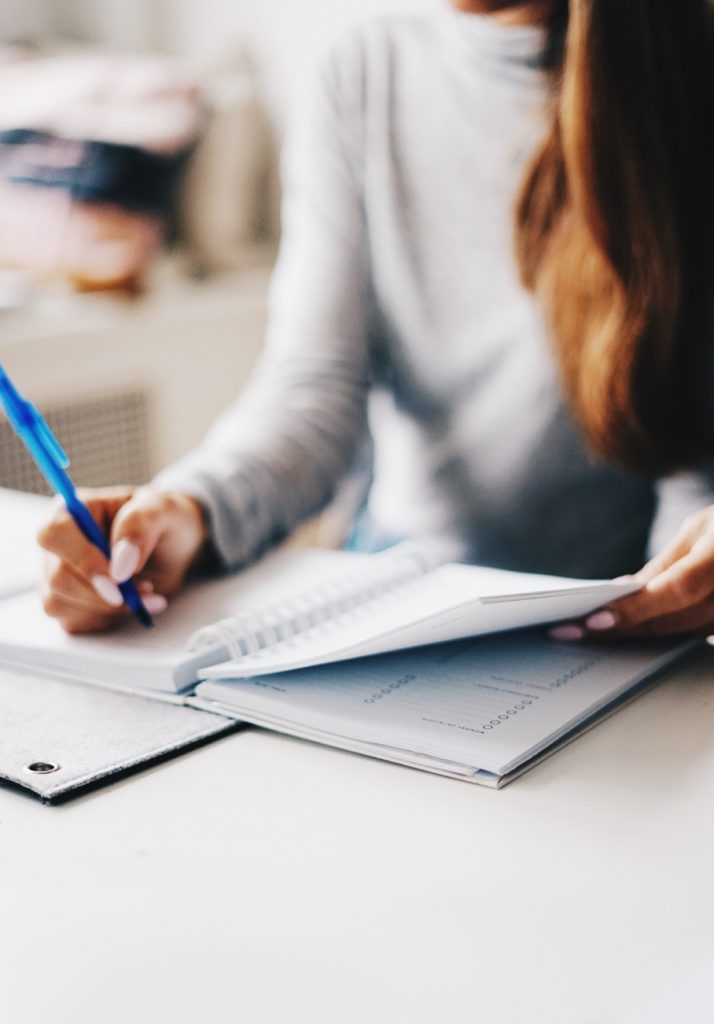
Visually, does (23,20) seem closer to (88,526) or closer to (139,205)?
A: (139,205)

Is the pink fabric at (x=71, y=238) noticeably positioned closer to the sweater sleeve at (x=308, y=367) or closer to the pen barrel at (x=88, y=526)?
the sweater sleeve at (x=308, y=367)

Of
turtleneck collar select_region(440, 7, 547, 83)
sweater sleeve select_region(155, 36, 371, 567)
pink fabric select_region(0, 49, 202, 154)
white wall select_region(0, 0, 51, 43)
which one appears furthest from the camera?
white wall select_region(0, 0, 51, 43)

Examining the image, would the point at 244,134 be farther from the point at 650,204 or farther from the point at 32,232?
the point at 650,204

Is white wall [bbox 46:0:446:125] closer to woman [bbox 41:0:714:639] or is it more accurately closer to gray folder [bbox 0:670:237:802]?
woman [bbox 41:0:714:639]

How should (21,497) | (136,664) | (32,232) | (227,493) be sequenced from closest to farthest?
(136,664), (227,493), (21,497), (32,232)

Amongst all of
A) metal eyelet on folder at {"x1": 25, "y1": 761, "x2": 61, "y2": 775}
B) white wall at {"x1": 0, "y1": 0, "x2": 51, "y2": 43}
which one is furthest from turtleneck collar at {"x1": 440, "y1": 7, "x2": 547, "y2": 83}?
white wall at {"x1": 0, "y1": 0, "x2": 51, "y2": 43}

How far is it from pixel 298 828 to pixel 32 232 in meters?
1.52

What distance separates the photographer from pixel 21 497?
1.03m

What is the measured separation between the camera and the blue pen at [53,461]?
26.1 inches

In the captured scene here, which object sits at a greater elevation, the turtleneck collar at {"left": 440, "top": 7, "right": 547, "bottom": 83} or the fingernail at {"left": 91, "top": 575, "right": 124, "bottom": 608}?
the turtleneck collar at {"left": 440, "top": 7, "right": 547, "bottom": 83}

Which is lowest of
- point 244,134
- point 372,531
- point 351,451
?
point 372,531

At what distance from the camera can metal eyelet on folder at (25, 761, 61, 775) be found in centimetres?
52

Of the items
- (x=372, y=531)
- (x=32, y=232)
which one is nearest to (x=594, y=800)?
(x=372, y=531)

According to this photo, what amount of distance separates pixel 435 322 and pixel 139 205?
965 millimetres
